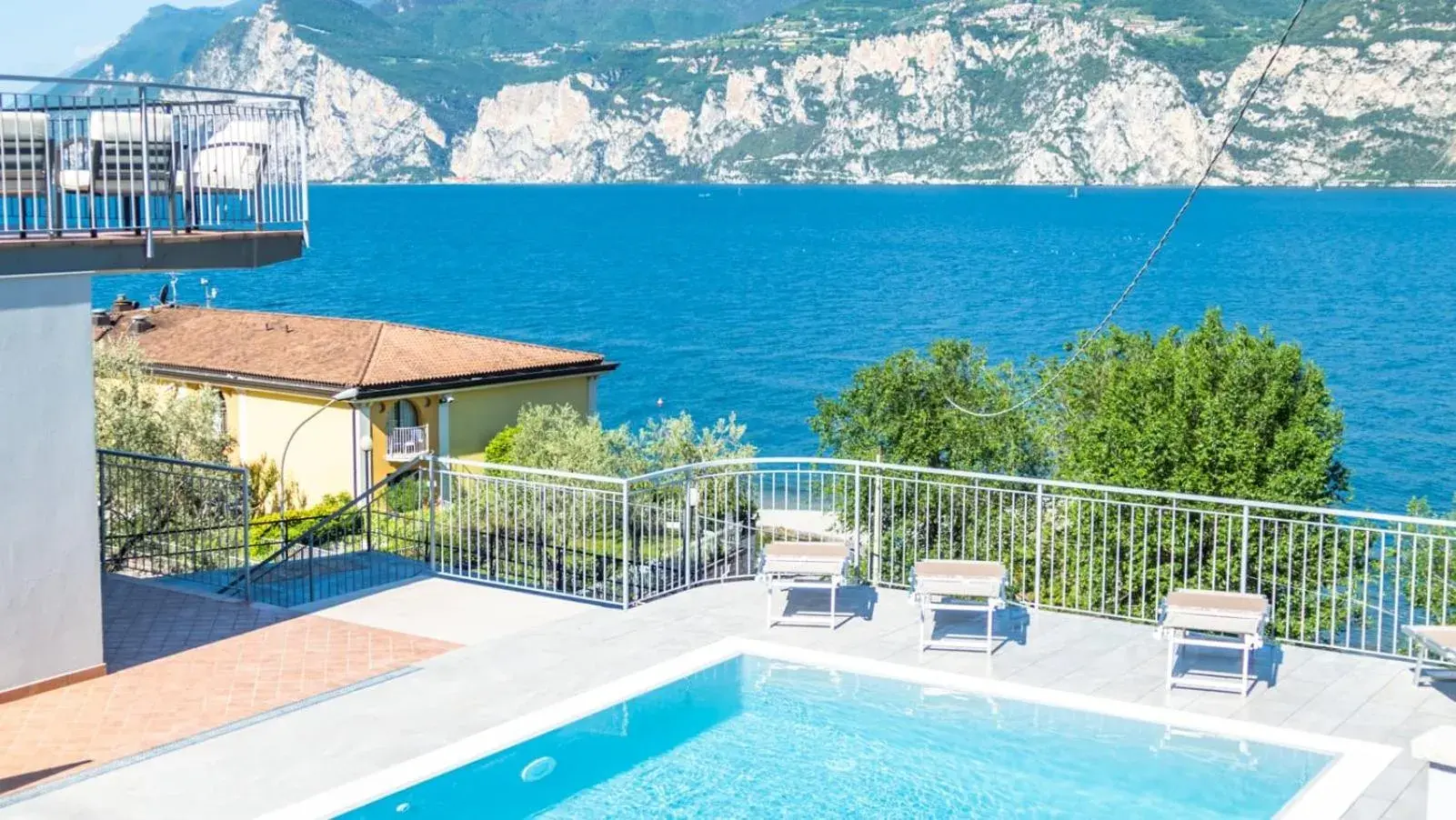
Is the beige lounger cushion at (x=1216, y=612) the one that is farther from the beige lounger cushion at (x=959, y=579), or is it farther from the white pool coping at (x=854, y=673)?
the beige lounger cushion at (x=959, y=579)

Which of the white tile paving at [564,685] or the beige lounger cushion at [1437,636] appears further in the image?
the beige lounger cushion at [1437,636]

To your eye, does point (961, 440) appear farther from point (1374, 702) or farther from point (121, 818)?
point (121, 818)

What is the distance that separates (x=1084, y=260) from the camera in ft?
390

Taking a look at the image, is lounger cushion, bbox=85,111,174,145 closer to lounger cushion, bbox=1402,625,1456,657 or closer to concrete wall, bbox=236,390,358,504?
lounger cushion, bbox=1402,625,1456,657

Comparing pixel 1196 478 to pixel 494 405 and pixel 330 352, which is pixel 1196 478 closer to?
pixel 494 405

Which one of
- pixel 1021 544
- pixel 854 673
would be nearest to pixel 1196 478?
pixel 1021 544

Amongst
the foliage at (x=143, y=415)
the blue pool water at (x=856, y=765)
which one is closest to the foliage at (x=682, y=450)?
the foliage at (x=143, y=415)

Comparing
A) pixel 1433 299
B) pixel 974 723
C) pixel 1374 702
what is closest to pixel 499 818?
pixel 974 723

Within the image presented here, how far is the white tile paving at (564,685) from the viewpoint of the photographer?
28.1 feet

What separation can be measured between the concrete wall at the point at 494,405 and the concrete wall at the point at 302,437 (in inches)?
96.4

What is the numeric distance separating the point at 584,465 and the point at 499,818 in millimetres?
21505

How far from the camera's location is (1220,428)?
17.5 metres

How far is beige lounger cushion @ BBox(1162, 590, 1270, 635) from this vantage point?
10086mm

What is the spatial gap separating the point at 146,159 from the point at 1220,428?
12071mm
